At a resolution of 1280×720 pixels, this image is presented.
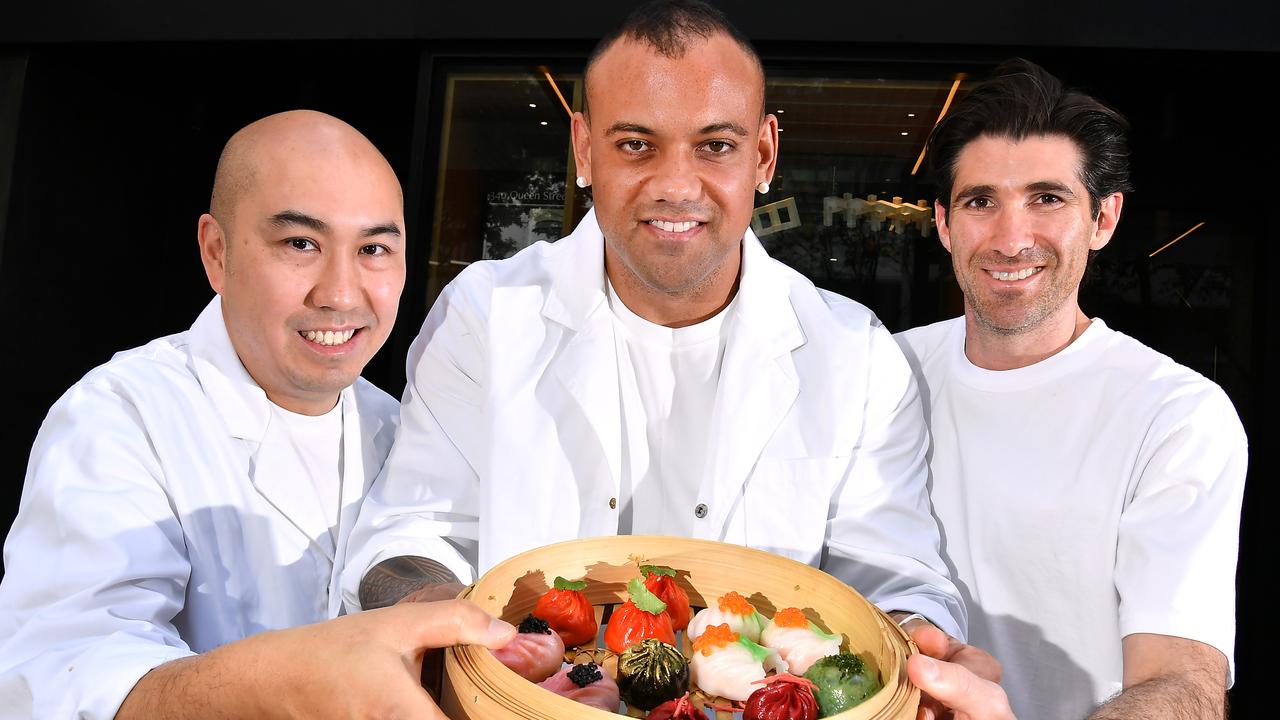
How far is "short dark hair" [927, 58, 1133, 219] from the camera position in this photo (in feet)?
7.14

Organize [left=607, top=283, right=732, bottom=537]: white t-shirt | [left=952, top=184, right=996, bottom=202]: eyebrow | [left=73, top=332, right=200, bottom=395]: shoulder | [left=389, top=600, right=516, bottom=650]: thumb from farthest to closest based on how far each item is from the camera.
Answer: [left=952, top=184, right=996, bottom=202]: eyebrow, [left=607, top=283, right=732, bottom=537]: white t-shirt, [left=73, top=332, right=200, bottom=395]: shoulder, [left=389, top=600, right=516, bottom=650]: thumb

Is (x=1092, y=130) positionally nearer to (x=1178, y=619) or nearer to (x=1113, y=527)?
(x=1113, y=527)

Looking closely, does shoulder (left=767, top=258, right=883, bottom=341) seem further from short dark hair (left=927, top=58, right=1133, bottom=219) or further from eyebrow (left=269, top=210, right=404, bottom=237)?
eyebrow (left=269, top=210, right=404, bottom=237)

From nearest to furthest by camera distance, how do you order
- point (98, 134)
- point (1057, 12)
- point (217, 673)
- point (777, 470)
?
1. point (217, 673)
2. point (777, 470)
3. point (1057, 12)
4. point (98, 134)

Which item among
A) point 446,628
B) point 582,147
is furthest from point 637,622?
point 582,147

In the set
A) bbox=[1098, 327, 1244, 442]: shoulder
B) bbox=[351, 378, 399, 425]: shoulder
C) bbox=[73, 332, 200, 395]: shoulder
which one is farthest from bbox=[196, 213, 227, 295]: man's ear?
bbox=[1098, 327, 1244, 442]: shoulder

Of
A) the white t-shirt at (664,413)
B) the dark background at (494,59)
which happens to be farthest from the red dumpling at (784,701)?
the dark background at (494,59)

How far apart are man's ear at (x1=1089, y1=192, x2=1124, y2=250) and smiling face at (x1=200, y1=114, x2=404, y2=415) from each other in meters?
1.77

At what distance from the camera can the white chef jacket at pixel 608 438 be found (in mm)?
1810

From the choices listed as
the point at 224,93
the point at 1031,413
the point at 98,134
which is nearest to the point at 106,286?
the point at 98,134

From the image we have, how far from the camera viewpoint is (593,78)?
195 cm

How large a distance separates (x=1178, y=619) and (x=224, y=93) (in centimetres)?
598

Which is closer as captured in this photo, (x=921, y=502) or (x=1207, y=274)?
(x=921, y=502)

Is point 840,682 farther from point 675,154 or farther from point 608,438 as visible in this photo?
point 675,154
